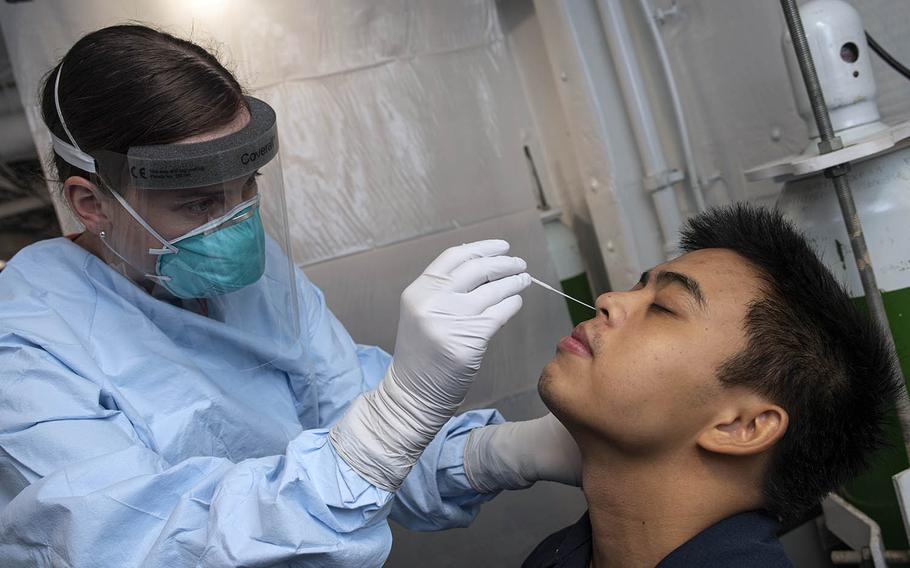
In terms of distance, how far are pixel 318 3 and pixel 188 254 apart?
1.18 metres

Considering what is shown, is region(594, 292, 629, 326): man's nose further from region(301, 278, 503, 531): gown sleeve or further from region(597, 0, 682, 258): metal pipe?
region(597, 0, 682, 258): metal pipe

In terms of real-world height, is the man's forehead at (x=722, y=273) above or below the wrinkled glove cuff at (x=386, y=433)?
above

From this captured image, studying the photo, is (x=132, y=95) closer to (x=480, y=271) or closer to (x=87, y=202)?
(x=87, y=202)

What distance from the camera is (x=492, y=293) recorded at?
1279 millimetres

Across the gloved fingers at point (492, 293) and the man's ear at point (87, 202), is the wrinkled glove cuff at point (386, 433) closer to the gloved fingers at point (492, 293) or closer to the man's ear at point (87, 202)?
the gloved fingers at point (492, 293)

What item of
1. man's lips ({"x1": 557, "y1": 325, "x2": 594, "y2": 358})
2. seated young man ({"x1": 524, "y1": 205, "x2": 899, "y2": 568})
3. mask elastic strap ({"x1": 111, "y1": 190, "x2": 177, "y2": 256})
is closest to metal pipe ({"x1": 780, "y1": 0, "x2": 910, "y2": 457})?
seated young man ({"x1": 524, "y1": 205, "x2": 899, "y2": 568})

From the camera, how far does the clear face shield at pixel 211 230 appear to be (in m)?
1.30

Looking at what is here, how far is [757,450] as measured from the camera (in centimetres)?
124

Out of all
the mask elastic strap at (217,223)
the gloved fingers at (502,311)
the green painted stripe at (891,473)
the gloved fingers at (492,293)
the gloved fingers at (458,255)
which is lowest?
the green painted stripe at (891,473)

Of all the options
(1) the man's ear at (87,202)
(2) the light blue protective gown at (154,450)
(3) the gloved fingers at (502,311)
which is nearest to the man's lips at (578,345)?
(3) the gloved fingers at (502,311)

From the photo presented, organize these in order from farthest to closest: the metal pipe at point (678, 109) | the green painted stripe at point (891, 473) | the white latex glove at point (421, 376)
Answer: the metal pipe at point (678, 109), the green painted stripe at point (891, 473), the white latex glove at point (421, 376)

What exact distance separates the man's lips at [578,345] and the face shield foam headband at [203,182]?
1.81ft

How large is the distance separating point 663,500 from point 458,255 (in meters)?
0.50

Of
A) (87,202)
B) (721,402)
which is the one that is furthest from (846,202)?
(87,202)
